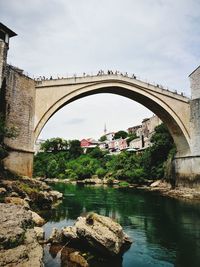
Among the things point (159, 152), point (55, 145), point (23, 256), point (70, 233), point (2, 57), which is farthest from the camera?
point (55, 145)

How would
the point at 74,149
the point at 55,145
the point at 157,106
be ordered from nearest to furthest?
the point at 157,106 < the point at 74,149 < the point at 55,145

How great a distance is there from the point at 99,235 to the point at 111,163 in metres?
33.2

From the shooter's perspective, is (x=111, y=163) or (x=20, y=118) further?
(x=111, y=163)

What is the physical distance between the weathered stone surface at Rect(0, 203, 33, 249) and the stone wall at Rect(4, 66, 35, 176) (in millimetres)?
7225

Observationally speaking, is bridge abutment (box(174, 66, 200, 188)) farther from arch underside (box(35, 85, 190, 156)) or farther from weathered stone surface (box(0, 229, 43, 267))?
weathered stone surface (box(0, 229, 43, 267))

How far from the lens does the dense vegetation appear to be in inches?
1089

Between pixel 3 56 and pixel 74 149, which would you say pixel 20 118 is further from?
pixel 74 149

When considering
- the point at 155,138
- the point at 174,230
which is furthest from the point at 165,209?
the point at 155,138

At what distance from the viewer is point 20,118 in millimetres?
14930

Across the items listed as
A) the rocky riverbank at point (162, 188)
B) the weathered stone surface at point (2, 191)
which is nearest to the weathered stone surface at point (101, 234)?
the weathered stone surface at point (2, 191)

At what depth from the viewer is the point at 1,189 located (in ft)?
31.6

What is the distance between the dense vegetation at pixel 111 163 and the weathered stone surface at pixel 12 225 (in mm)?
20078

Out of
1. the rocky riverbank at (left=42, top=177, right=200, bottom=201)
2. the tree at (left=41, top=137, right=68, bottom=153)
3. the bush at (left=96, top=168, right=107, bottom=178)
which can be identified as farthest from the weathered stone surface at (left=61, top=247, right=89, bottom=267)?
the tree at (left=41, top=137, right=68, bottom=153)

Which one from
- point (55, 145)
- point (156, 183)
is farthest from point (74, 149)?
point (156, 183)
